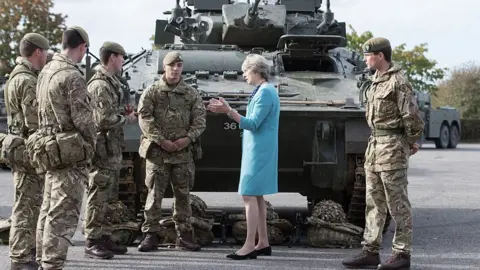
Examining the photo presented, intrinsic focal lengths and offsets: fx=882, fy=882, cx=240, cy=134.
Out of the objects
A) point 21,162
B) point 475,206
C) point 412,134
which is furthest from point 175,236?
point 475,206

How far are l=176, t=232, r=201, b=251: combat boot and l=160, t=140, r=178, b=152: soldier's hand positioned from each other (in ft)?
2.82

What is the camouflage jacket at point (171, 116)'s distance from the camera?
8.32m

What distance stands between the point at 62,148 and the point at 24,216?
114cm

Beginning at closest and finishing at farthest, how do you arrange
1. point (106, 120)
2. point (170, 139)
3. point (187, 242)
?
point (106, 120), point (170, 139), point (187, 242)

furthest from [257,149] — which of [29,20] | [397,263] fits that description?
[29,20]

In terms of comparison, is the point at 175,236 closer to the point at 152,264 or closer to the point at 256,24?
the point at 152,264

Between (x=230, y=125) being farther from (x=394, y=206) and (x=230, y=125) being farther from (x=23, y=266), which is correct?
(x=23, y=266)

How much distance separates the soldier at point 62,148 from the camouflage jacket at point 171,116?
6.12 ft

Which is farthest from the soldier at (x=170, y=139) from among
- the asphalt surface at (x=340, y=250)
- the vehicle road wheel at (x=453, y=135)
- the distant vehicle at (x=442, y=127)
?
the vehicle road wheel at (x=453, y=135)

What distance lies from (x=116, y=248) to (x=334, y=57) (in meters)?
3.99

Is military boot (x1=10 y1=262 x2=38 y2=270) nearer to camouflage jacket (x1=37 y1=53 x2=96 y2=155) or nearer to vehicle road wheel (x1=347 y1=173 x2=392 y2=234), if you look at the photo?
camouflage jacket (x1=37 y1=53 x2=96 y2=155)

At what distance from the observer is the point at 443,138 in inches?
1257

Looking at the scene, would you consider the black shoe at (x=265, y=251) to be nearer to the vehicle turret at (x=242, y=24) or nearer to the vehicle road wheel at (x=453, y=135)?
the vehicle turret at (x=242, y=24)

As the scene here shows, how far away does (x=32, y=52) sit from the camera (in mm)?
7348
